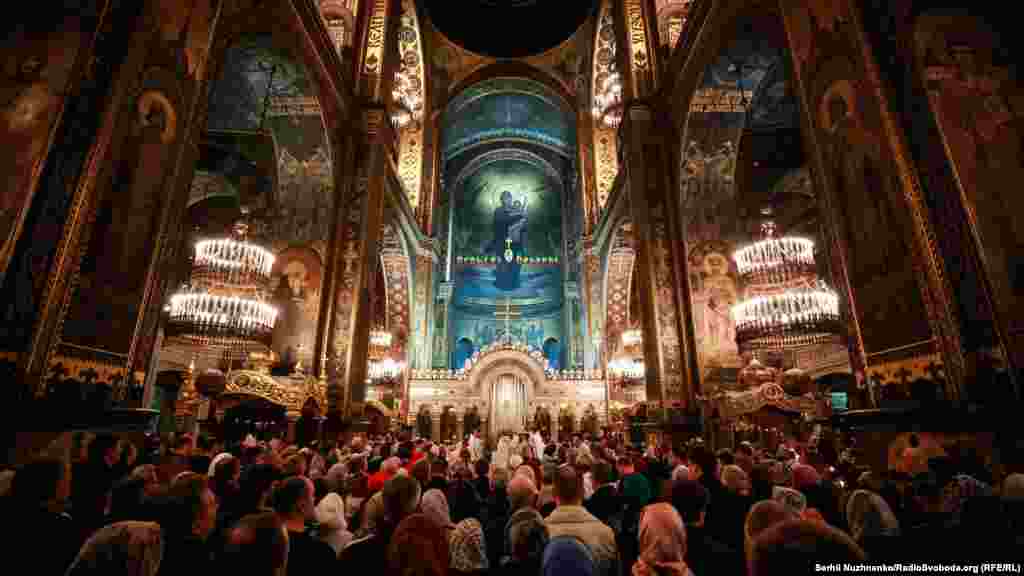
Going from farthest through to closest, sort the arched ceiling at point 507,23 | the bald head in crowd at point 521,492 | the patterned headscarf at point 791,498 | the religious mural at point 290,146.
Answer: the arched ceiling at point 507,23 < the religious mural at point 290,146 < the bald head in crowd at point 521,492 < the patterned headscarf at point 791,498

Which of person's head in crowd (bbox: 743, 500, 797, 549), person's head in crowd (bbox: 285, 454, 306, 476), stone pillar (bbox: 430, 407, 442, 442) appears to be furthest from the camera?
stone pillar (bbox: 430, 407, 442, 442)

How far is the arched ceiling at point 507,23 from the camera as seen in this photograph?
24328 millimetres

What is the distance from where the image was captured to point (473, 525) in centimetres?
285

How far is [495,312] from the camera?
100 feet

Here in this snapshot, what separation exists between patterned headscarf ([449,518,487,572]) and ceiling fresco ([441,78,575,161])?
80.4 feet

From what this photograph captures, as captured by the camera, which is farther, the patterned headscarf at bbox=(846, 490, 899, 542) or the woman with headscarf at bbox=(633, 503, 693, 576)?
the patterned headscarf at bbox=(846, 490, 899, 542)

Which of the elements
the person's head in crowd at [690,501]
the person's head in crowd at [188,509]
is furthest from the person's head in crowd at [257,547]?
the person's head in crowd at [690,501]

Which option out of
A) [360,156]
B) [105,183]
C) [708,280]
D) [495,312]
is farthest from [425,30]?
[105,183]

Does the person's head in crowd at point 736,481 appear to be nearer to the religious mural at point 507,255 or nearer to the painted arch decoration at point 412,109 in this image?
the painted arch decoration at point 412,109

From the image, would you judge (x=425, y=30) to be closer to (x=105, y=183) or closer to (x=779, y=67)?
(x=779, y=67)

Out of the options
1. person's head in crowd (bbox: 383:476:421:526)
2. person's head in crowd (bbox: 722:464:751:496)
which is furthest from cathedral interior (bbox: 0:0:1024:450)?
person's head in crowd (bbox: 383:476:421:526)

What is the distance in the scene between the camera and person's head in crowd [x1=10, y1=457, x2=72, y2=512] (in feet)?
7.01

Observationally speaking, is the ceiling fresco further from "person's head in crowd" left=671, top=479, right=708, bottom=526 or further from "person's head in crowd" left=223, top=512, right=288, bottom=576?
"person's head in crowd" left=223, top=512, right=288, bottom=576

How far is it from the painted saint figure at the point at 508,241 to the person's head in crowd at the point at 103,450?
27193 millimetres
